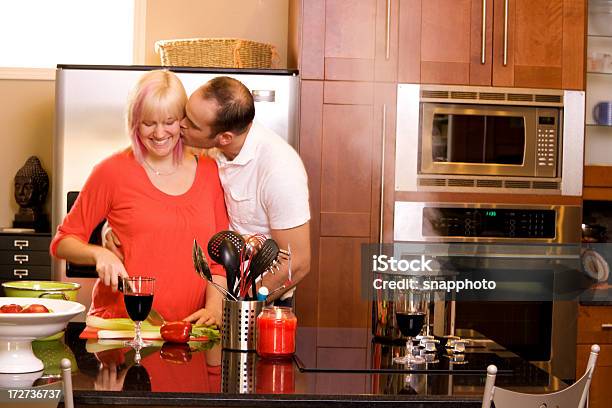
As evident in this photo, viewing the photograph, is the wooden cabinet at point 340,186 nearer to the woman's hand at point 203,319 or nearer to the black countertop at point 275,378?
the woman's hand at point 203,319

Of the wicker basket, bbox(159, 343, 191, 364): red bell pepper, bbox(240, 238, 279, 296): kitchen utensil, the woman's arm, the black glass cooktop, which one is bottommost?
the black glass cooktop

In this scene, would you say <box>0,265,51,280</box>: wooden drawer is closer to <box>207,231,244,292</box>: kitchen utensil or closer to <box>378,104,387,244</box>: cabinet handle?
<box>378,104,387,244</box>: cabinet handle

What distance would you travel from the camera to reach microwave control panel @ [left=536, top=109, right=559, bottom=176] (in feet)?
11.9

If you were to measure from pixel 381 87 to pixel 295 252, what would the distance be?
29.4 inches

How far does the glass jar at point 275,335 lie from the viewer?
1.96 m

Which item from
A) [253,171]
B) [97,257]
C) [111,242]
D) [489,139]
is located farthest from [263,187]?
[489,139]

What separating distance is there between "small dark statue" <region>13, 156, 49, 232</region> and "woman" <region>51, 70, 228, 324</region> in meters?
1.00

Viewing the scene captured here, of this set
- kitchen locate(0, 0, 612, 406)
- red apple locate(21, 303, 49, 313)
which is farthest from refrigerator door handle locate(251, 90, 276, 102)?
red apple locate(21, 303, 49, 313)

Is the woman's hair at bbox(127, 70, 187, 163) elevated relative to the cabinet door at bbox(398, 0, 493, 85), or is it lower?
lower

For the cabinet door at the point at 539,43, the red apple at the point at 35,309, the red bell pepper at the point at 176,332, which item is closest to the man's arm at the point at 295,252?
the red bell pepper at the point at 176,332

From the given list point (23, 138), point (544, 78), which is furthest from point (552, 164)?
point (23, 138)

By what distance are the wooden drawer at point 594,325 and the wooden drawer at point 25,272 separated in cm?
207

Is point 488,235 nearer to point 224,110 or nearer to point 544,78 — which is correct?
point 544,78

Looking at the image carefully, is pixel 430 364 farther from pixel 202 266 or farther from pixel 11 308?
pixel 11 308
